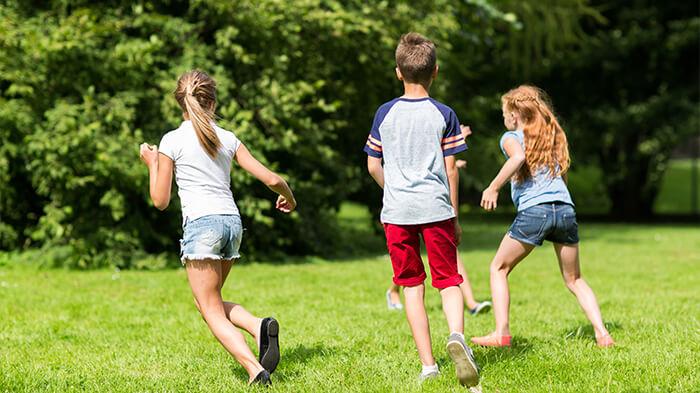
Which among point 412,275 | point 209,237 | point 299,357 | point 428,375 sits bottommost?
point 299,357

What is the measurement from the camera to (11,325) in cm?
692

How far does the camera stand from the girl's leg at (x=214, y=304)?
4.71 metres

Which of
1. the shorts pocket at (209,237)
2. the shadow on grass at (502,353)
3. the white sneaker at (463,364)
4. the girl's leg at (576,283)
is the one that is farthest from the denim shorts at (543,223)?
the shorts pocket at (209,237)

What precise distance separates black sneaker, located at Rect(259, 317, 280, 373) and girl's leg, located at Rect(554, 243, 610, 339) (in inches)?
82.5

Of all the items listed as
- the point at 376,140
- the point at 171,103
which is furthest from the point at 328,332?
the point at 171,103

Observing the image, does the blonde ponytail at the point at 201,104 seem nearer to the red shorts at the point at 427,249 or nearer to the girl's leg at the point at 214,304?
the girl's leg at the point at 214,304

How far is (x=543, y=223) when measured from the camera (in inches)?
223

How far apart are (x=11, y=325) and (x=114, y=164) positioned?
3.48 meters

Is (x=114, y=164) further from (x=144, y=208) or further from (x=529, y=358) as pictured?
(x=529, y=358)

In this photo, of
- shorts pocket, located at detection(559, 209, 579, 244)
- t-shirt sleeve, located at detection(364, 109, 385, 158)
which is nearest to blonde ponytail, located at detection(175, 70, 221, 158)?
t-shirt sleeve, located at detection(364, 109, 385, 158)

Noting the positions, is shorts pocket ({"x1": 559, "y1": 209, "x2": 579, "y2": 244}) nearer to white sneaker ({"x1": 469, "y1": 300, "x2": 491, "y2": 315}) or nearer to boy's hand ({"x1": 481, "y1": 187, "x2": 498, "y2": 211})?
boy's hand ({"x1": 481, "y1": 187, "x2": 498, "y2": 211})

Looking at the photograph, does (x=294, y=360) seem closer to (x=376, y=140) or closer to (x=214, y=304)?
(x=214, y=304)

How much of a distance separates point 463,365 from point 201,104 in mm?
1954

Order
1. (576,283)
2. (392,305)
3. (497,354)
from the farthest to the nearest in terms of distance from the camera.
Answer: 1. (392,305)
2. (576,283)
3. (497,354)
